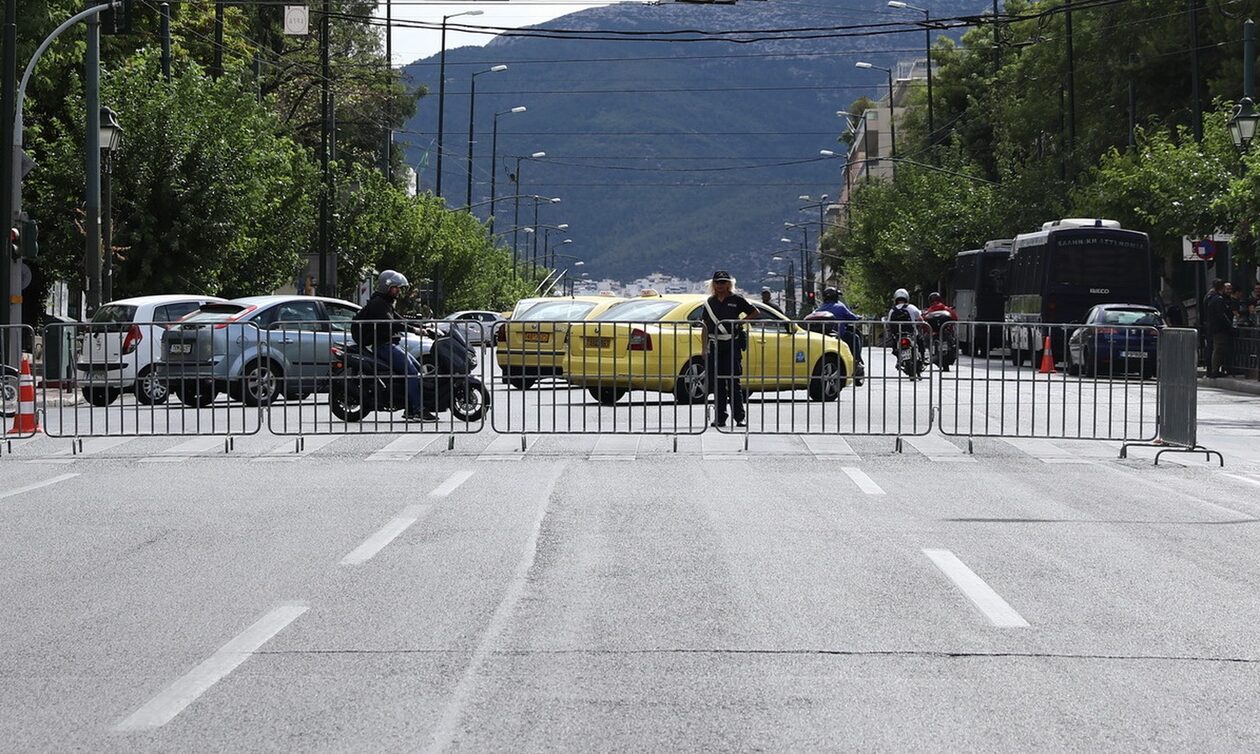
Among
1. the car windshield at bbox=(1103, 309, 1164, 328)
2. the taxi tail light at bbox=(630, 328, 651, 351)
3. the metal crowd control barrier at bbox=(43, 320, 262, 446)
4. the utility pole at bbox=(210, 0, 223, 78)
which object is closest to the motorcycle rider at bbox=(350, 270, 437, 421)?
the metal crowd control barrier at bbox=(43, 320, 262, 446)

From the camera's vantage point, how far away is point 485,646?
287 inches

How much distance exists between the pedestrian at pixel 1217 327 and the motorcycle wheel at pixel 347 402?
841 inches

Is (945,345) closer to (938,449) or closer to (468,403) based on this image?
(938,449)

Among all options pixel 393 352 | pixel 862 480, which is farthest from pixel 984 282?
pixel 862 480

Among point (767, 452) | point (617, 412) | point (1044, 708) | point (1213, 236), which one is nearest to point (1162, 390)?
point (767, 452)

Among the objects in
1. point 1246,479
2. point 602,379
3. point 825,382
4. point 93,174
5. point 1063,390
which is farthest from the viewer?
point 93,174

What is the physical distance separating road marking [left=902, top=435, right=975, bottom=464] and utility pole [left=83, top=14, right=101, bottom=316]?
16.8 m

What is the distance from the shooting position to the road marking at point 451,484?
13.2m

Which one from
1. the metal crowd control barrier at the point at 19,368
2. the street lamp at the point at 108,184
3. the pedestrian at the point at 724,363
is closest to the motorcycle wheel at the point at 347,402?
the metal crowd control barrier at the point at 19,368

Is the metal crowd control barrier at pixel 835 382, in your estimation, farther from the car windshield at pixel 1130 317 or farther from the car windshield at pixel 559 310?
the car windshield at pixel 1130 317

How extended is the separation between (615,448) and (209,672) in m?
10.8

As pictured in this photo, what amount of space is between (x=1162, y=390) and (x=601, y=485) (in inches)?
243

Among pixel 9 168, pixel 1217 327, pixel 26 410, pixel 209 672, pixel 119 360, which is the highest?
pixel 9 168

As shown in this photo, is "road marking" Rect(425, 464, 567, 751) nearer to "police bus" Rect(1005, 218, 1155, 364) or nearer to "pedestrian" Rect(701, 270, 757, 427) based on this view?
"pedestrian" Rect(701, 270, 757, 427)
